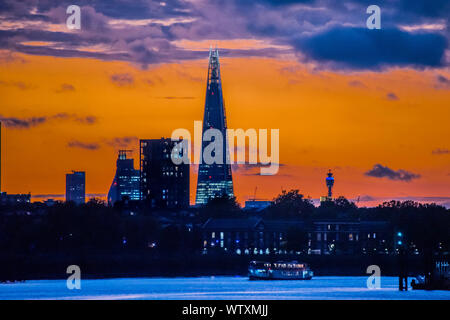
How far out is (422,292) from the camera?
106812mm

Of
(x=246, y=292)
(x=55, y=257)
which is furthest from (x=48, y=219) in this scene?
(x=246, y=292)

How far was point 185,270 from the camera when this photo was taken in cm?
16312

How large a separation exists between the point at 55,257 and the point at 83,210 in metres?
23.9

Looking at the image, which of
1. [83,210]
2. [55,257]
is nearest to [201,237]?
[83,210]

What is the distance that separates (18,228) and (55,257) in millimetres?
18167

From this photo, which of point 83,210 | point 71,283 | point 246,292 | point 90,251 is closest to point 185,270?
point 90,251

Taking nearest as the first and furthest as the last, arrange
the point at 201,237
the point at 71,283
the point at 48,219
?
the point at 71,283 → the point at 48,219 → the point at 201,237
